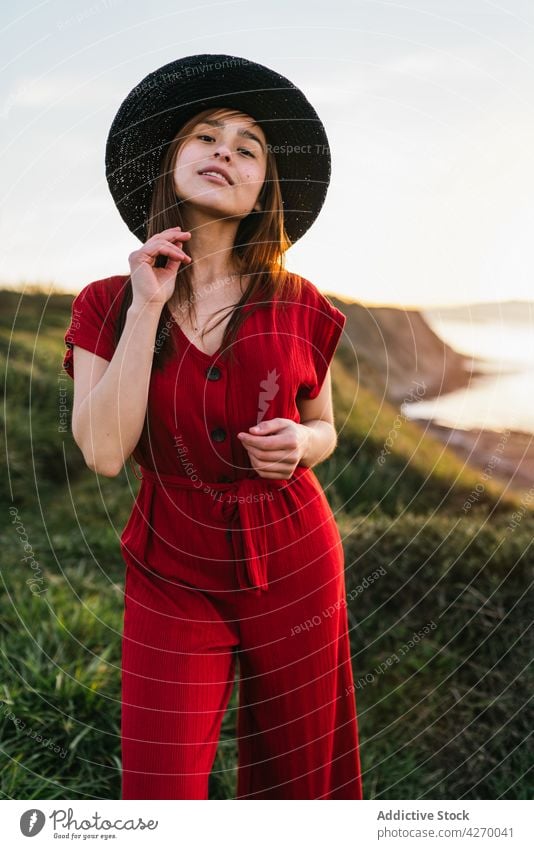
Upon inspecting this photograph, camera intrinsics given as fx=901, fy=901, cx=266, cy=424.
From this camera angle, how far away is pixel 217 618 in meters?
1.90

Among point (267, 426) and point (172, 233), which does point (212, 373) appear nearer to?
point (267, 426)

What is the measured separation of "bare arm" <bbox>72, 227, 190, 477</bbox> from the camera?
175cm

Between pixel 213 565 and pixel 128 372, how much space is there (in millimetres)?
441

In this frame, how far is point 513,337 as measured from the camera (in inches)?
116

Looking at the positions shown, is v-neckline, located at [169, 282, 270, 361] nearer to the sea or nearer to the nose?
the nose

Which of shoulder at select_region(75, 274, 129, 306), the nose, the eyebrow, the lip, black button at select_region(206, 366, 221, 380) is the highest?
the eyebrow

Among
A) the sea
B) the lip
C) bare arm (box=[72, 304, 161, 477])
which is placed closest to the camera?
bare arm (box=[72, 304, 161, 477])

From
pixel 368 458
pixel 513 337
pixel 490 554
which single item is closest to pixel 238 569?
pixel 513 337

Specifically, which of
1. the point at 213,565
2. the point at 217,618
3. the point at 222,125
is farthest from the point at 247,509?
the point at 222,125

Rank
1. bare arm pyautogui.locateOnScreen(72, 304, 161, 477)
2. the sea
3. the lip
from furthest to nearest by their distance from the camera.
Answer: the sea
the lip
bare arm pyautogui.locateOnScreen(72, 304, 161, 477)

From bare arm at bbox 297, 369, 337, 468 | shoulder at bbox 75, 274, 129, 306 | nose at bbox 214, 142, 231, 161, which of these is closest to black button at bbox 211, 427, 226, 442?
bare arm at bbox 297, 369, 337, 468

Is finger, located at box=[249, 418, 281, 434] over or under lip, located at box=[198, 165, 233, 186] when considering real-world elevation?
under
